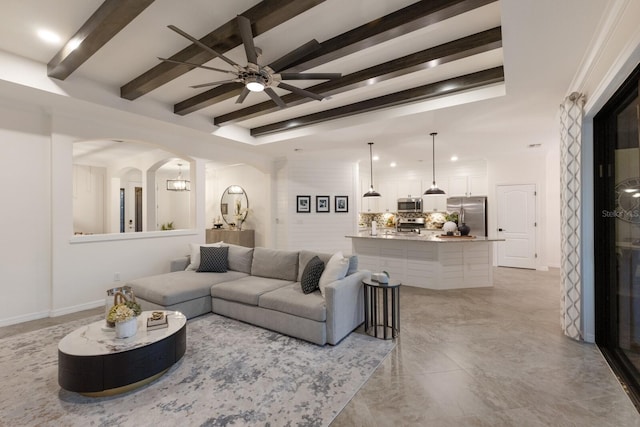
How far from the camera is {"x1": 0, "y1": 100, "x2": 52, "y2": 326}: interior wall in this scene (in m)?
3.60

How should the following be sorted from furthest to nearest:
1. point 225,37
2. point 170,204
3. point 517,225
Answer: point 170,204
point 517,225
point 225,37

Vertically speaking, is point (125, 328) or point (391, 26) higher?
point (391, 26)

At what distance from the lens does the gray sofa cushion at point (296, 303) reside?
117 inches

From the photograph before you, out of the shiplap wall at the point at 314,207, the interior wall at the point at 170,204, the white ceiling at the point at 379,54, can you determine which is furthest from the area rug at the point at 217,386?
the interior wall at the point at 170,204

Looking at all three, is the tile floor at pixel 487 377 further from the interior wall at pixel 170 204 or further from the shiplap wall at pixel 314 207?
the interior wall at pixel 170 204

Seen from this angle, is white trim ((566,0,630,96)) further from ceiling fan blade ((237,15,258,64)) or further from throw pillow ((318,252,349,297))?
throw pillow ((318,252,349,297))

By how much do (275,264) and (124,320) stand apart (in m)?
2.02

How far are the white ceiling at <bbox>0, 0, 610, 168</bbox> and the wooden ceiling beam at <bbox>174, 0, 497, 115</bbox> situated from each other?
7 centimetres

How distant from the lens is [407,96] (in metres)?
3.91

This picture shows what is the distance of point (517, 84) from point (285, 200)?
5.00m

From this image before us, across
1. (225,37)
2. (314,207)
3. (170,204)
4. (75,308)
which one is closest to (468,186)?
(314,207)

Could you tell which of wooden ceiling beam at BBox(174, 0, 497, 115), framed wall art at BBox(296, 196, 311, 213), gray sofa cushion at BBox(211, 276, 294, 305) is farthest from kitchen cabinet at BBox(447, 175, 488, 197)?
wooden ceiling beam at BBox(174, 0, 497, 115)

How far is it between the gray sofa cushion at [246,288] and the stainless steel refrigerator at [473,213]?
5.37 metres

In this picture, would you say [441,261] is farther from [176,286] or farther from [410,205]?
[176,286]
